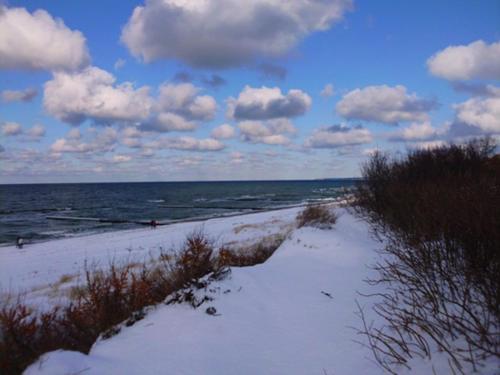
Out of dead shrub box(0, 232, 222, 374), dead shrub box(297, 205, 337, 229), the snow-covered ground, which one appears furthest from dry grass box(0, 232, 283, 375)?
dead shrub box(297, 205, 337, 229)

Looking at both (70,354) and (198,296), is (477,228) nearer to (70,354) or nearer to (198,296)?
(198,296)

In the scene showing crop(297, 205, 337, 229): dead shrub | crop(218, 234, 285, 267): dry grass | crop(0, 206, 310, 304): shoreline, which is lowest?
crop(0, 206, 310, 304): shoreline

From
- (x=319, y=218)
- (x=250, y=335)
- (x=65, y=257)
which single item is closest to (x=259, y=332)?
(x=250, y=335)

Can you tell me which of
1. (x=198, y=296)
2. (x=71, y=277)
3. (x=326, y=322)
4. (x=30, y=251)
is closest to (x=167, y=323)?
(x=198, y=296)

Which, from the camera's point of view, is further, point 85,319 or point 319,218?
point 319,218

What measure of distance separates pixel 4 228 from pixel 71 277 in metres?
24.2

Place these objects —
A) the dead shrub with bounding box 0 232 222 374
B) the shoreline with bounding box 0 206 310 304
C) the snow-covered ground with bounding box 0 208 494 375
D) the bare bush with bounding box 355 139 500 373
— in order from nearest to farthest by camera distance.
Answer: the bare bush with bounding box 355 139 500 373, the snow-covered ground with bounding box 0 208 494 375, the dead shrub with bounding box 0 232 222 374, the shoreline with bounding box 0 206 310 304

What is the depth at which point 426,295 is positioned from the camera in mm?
4344

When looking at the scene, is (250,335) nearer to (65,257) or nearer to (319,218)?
(319,218)

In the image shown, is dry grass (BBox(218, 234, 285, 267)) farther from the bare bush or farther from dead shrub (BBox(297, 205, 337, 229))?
the bare bush

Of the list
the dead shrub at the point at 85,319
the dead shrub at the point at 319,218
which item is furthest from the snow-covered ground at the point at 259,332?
the dead shrub at the point at 319,218

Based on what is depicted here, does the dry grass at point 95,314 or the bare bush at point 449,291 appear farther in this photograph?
the dry grass at point 95,314

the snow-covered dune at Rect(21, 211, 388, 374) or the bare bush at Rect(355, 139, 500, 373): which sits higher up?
the bare bush at Rect(355, 139, 500, 373)

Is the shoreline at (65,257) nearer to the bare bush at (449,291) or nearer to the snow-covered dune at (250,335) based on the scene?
the snow-covered dune at (250,335)
